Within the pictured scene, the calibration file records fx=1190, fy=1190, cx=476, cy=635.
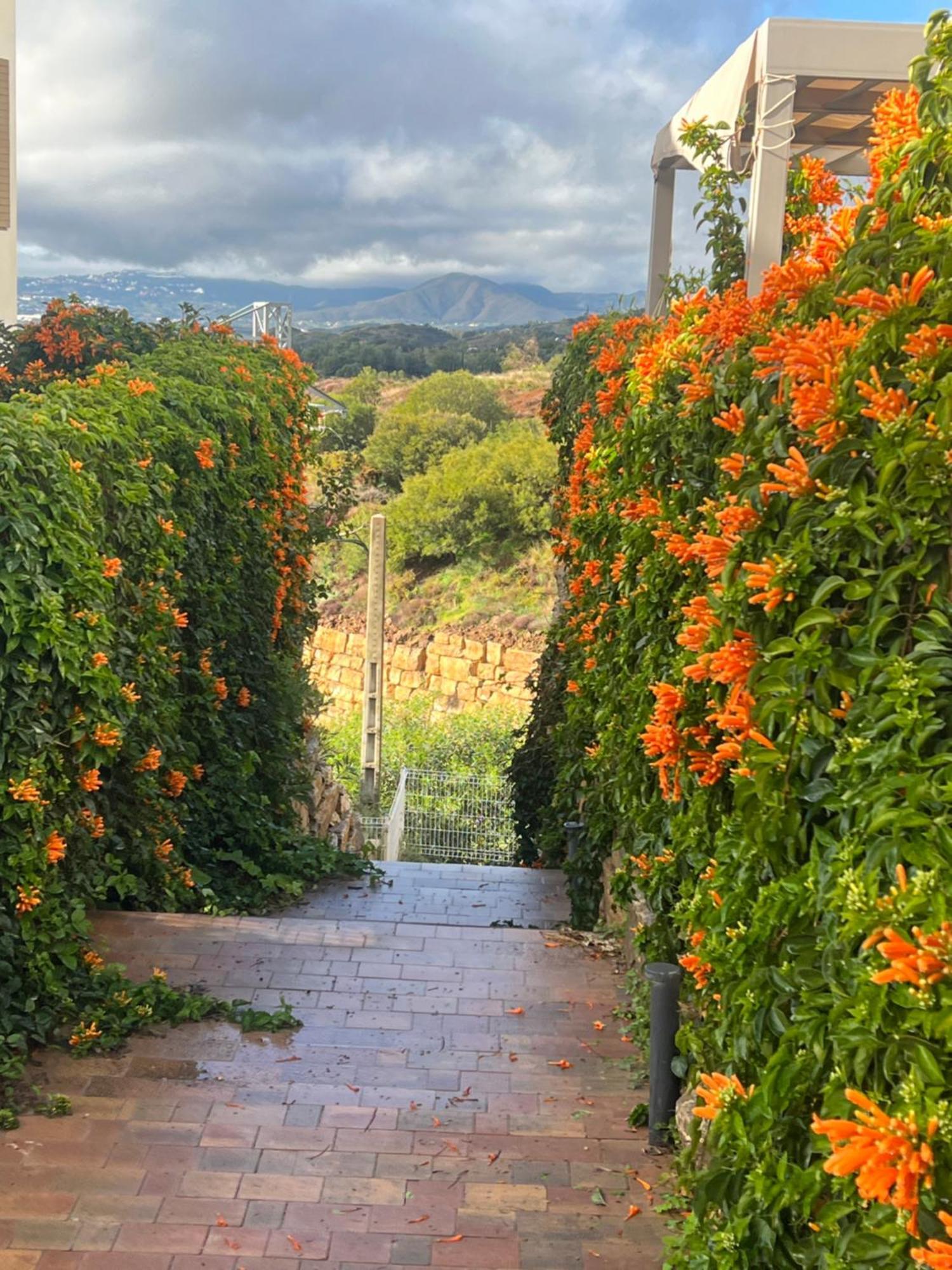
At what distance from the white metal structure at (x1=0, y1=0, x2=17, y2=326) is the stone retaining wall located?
9800 millimetres

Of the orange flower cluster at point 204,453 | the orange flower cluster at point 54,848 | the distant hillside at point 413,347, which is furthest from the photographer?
the distant hillside at point 413,347

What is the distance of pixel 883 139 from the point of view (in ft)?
8.22

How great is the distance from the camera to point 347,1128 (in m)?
3.88

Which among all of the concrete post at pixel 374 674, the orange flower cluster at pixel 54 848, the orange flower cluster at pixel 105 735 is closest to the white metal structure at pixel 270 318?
the concrete post at pixel 374 674

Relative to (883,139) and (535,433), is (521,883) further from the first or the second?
(535,433)

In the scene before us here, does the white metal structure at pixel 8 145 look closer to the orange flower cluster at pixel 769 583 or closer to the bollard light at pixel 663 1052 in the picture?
the bollard light at pixel 663 1052

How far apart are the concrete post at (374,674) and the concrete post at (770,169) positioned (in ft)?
40.1

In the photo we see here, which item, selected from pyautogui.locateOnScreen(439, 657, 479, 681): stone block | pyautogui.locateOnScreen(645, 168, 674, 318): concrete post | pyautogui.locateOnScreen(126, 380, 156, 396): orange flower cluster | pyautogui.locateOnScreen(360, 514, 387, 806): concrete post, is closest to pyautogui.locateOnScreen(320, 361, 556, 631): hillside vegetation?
pyautogui.locateOnScreen(439, 657, 479, 681): stone block

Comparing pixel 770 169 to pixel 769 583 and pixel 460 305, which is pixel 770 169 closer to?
pixel 769 583

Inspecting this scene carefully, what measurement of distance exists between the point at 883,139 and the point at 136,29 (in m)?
13.6

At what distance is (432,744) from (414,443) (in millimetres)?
14939

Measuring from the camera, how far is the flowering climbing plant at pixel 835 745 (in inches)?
68.6

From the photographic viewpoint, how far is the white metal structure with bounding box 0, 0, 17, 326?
42.8 feet

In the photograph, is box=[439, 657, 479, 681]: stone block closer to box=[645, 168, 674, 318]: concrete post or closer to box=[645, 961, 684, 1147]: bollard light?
box=[645, 168, 674, 318]: concrete post
